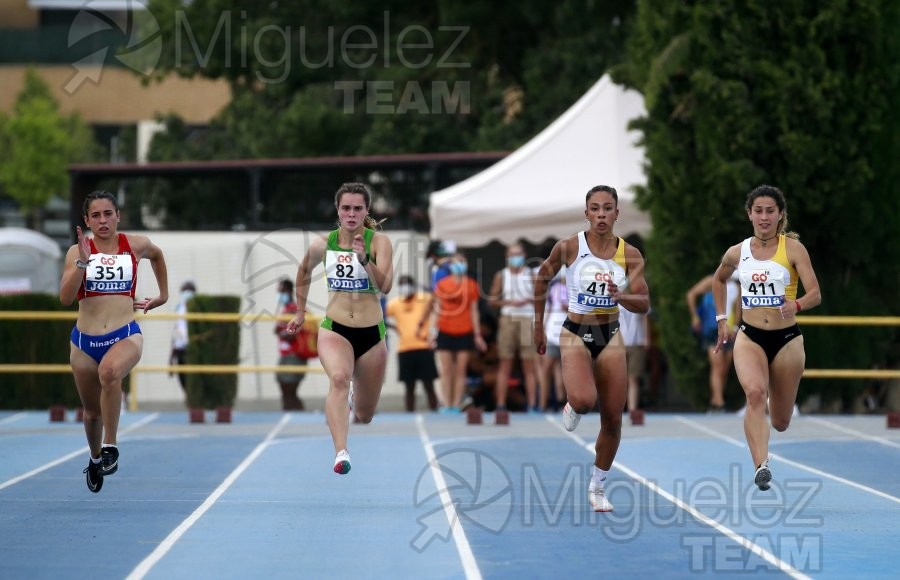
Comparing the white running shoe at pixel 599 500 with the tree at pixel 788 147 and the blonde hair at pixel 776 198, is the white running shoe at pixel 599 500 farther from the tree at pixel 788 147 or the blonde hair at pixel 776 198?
the tree at pixel 788 147

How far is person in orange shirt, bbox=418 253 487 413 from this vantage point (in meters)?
21.3

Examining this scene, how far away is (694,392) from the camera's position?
22188 millimetres

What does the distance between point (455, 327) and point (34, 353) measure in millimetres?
5797

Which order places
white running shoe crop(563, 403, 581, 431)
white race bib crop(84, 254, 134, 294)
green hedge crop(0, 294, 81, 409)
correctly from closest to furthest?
1. white running shoe crop(563, 403, 581, 431)
2. white race bib crop(84, 254, 134, 294)
3. green hedge crop(0, 294, 81, 409)

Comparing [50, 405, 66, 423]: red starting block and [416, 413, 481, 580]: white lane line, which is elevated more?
[416, 413, 481, 580]: white lane line

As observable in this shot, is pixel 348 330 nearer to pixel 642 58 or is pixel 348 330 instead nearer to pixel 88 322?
pixel 88 322

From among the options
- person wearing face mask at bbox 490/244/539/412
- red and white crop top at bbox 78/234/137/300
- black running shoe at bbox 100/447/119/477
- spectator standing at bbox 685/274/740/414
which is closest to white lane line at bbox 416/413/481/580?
black running shoe at bbox 100/447/119/477

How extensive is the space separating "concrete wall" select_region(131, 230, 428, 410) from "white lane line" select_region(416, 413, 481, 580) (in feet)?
33.1

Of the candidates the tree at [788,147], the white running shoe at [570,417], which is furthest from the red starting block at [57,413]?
the white running shoe at [570,417]

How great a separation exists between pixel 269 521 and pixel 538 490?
2594 millimetres

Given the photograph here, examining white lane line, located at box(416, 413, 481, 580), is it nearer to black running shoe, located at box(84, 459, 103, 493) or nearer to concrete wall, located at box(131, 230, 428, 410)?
black running shoe, located at box(84, 459, 103, 493)

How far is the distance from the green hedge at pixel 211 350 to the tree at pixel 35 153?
141ft

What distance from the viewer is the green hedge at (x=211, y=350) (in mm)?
22984

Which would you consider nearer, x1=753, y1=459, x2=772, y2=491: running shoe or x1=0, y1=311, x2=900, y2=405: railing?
x1=753, y1=459, x2=772, y2=491: running shoe
